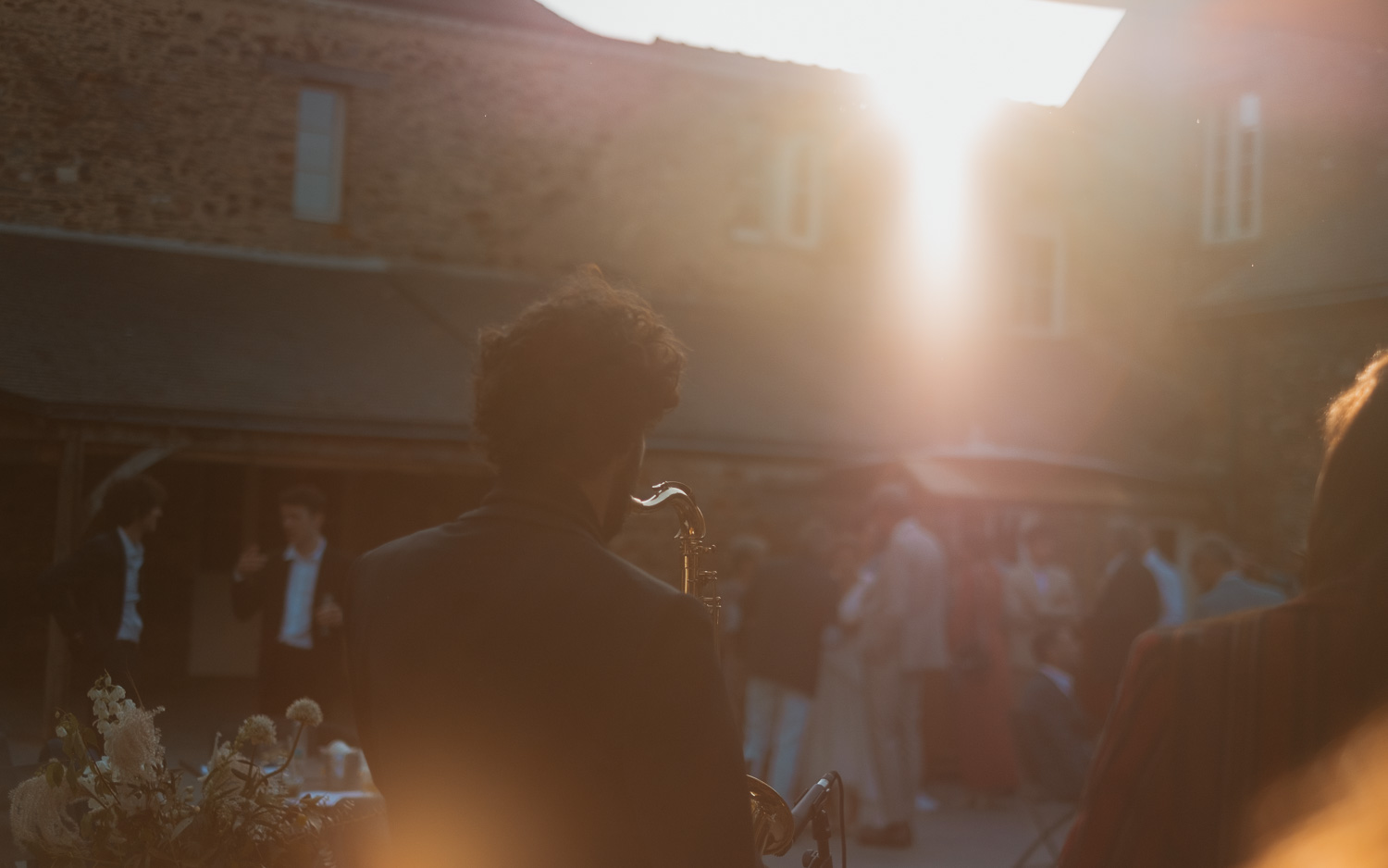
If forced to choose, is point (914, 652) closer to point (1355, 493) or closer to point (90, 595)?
point (90, 595)

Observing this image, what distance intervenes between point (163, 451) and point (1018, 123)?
10.3m

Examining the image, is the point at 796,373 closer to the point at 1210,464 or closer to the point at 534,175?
the point at 534,175

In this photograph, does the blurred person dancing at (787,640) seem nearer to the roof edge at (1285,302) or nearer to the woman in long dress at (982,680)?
the woman in long dress at (982,680)

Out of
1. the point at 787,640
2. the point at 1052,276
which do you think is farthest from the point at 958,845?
the point at 1052,276

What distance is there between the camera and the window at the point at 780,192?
556 inches

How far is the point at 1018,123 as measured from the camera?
1495 centimetres

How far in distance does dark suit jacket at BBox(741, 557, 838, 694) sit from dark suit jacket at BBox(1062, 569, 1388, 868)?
5.63 metres

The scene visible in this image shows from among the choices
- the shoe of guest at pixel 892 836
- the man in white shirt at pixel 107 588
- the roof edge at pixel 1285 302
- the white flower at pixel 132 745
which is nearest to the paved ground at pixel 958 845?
the shoe of guest at pixel 892 836

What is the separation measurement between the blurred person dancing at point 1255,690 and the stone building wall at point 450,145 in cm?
972

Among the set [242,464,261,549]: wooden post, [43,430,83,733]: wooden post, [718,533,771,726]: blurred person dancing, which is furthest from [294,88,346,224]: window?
[718,533,771,726]: blurred person dancing

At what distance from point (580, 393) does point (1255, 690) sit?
95 centimetres

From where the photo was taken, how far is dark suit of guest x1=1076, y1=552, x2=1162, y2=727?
314 inches

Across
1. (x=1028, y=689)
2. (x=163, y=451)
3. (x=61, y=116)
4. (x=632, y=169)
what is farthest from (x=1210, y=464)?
(x=61, y=116)

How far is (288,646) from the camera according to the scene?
6.23 metres
